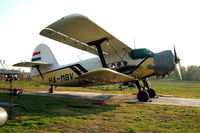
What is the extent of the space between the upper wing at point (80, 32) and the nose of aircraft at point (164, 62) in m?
2.08

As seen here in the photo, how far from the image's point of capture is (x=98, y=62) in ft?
43.6

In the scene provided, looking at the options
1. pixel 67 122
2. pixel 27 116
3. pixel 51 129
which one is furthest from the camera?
pixel 27 116

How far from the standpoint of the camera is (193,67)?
328 feet

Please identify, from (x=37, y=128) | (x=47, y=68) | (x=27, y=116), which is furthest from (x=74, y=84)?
(x=37, y=128)

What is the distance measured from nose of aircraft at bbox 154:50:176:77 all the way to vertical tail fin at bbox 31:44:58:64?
873 centimetres

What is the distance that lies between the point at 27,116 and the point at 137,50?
7.73m

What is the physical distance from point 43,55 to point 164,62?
1056cm

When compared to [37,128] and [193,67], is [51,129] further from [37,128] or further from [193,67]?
[193,67]

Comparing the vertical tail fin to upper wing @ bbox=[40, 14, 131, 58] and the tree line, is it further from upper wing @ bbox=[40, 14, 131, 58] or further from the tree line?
the tree line

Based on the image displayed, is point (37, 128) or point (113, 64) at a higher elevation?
point (113, 64)

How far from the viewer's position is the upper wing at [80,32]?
8.46m

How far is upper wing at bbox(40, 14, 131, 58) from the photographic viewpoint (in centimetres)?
846

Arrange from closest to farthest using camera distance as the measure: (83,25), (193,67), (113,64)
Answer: (83,25) < (113,64) < (193,67)

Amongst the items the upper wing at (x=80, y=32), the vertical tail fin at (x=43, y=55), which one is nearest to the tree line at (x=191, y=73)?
the vertical tail fin at (x=43, y=55)
